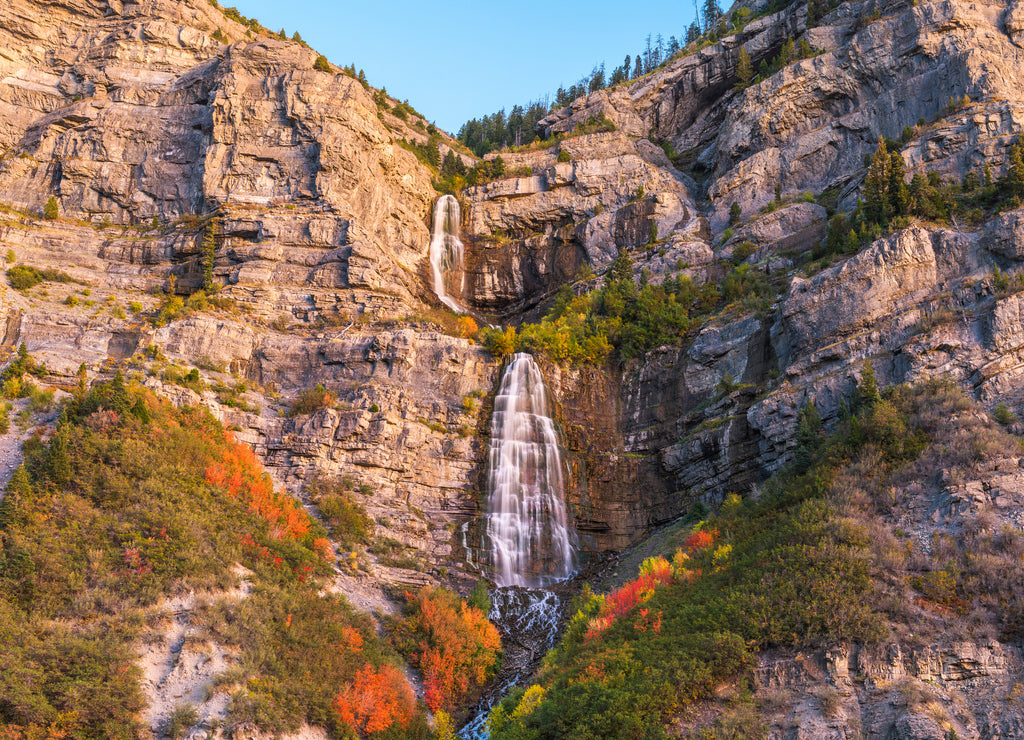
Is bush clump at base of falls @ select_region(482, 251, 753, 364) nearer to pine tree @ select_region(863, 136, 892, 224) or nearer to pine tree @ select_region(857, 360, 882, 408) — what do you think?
pine tree @ select_region(863, 136, 892, 224)

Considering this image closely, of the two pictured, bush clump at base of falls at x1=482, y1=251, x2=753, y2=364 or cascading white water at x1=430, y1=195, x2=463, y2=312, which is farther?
cascading white water at x1=430, y1=195, x2=463, y2=312

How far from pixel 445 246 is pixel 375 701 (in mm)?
46567

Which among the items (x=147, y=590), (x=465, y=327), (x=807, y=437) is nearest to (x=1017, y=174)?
(x=807, y=437)

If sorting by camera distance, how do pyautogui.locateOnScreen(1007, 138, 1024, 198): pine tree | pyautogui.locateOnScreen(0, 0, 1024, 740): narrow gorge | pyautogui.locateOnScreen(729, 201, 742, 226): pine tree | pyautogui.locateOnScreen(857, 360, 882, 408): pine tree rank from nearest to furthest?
pyautogui.locateOnScreen(0, 0, 1024, 740): narrow gorge, pyautogui.locateOnScreen(857, 360, 882, 408): pine tree, pyautogui.locateOnScreen(1007, 138, 1024, 198): pine tree, pyautogui.locateOnScreen(729, 201, 742, 226): pine tree

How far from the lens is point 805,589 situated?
22.2m

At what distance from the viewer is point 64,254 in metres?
49.9

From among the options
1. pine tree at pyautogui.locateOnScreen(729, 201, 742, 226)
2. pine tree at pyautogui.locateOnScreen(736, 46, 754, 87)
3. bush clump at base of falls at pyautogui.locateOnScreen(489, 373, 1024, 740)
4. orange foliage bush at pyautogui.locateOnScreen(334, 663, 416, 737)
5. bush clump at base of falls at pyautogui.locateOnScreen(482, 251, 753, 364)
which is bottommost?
orange foliage bush at pyautogui.locateOnScreen(334, 663, 416, 737)

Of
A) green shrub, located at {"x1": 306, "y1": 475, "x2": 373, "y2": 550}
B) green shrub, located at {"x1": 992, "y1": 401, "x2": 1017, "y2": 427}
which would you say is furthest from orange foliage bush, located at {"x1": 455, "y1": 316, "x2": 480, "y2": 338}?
green shrub, located at {"x1": 992, "y1": 401, "x2": 1017, "y2": 427}

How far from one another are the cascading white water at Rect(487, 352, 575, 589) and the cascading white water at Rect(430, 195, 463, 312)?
18.3 m

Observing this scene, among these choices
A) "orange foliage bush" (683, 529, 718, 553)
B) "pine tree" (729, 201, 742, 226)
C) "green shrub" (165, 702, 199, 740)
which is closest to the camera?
"green shrub" (165, 702, 199, 740)

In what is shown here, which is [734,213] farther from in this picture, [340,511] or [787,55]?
[340,511]

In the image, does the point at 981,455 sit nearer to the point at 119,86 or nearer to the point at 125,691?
the point at 125,691

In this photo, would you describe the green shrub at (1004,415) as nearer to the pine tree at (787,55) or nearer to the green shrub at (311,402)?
the green shrub at (311,402)

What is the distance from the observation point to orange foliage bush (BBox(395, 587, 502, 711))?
93.4ft
